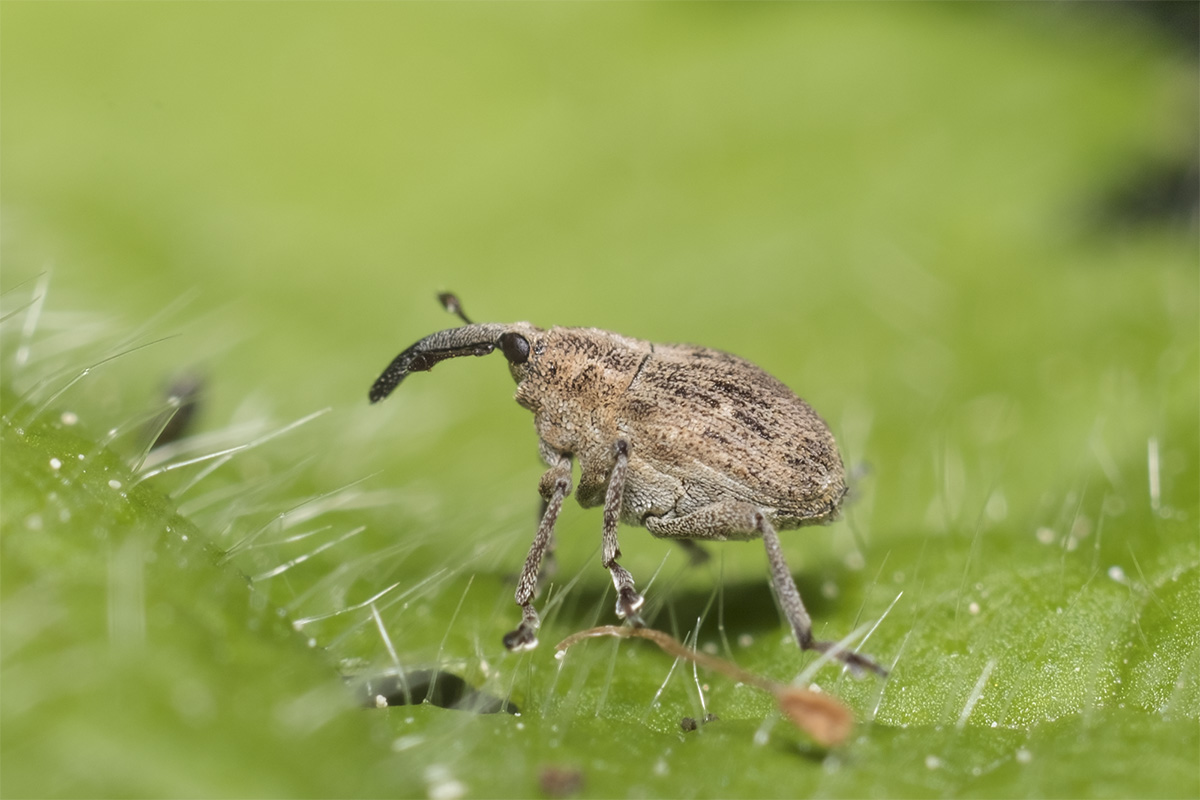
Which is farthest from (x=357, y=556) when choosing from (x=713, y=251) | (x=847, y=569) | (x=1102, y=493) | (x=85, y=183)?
(x=85, y=183)

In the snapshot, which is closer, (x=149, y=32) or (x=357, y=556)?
(x=357, y=556)

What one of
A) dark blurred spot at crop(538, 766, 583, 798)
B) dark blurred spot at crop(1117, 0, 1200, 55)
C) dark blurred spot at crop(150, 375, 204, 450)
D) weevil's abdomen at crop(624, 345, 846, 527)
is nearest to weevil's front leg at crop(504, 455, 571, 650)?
weevil's abdomen at crop(624, 345, 846, 527)

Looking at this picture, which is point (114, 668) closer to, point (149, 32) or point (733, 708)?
point (733, 708)

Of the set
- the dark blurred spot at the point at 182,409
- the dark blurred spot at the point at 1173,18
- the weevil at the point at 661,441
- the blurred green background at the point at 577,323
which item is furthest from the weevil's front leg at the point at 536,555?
the dark blurred spot at the point at 1173,18

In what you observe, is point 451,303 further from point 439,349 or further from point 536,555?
point 536,555

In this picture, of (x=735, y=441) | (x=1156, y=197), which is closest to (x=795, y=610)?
(x=735, y=441)

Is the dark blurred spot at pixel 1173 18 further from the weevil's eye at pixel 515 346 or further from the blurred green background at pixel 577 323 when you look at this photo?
the weevil's eye at pixel 515 346
